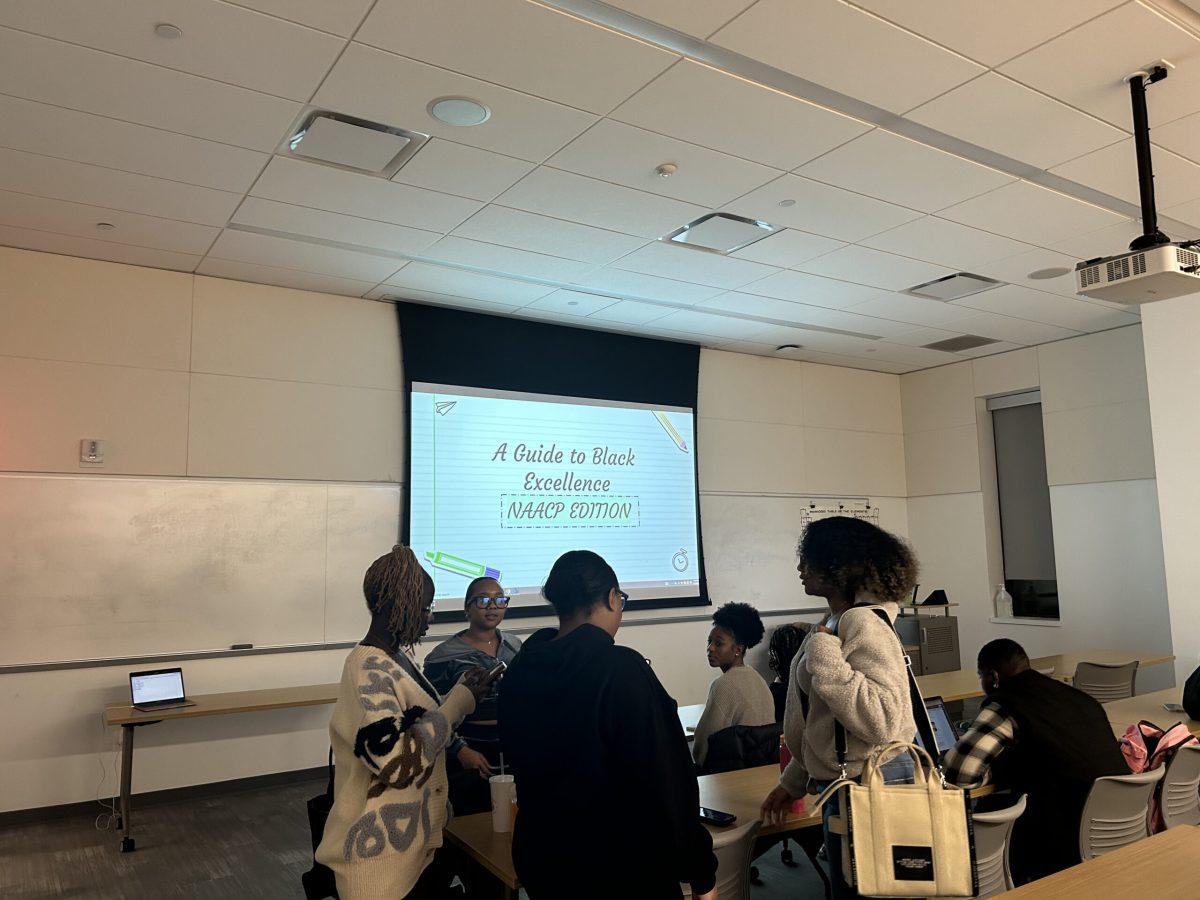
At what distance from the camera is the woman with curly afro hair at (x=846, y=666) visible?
2141mm

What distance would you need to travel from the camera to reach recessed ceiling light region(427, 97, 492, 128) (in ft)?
12.2

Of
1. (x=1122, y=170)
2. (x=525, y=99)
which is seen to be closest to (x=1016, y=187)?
(x=1122, y=170)

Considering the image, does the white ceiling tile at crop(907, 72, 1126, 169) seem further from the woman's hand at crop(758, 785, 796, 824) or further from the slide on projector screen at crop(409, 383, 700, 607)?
the slide on projector screen at crop(409, 383, 700, 607)

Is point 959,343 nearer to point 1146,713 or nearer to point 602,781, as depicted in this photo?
point 1146,713

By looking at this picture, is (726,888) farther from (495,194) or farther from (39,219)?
(39,219)

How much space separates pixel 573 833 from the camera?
1959 millimetres

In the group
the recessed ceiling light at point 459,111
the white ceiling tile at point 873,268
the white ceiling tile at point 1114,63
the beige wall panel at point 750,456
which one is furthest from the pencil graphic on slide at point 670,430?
the white ceiling tile at point 1114,63

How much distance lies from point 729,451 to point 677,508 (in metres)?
0.88

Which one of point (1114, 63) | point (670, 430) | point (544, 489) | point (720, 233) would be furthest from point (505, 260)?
point (1114, 63)

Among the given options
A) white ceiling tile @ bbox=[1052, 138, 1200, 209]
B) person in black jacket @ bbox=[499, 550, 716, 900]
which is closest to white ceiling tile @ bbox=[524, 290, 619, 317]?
white ceiling tile @ bbox=[1052, 138, 1200, 209]

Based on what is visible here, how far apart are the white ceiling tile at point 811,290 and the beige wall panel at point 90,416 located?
4049 mm

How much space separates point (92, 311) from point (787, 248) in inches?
173

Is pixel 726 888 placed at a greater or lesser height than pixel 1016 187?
lesser

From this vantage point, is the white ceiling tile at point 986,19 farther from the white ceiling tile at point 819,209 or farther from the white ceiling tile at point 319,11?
the white ceiling tile at point 319,11
